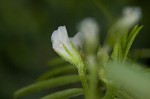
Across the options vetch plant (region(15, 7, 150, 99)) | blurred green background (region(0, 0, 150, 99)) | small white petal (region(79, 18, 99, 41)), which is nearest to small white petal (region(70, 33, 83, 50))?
vetch plant (region(15, 7, 150, 99))

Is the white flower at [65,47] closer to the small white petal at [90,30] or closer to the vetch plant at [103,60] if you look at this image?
the vetch plant at [103,60]

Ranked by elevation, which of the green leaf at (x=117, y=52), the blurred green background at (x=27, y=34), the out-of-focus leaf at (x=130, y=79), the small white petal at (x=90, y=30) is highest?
the blurred green background at (x=27, y=34)

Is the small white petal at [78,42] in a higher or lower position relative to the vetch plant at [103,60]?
higher

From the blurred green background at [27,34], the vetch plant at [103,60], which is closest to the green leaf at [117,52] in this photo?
the vetch plant at [103,60]

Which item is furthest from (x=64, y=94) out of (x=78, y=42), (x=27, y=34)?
(x=27, y=34)

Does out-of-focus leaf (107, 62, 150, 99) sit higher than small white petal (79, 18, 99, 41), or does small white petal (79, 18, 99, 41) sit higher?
small white petal (79, 18, 99, 41)

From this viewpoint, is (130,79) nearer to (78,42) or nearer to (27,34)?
(78,42)

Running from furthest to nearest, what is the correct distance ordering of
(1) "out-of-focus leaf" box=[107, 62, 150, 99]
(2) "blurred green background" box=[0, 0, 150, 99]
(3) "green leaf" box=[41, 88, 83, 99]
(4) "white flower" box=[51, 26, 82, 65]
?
(2) "blurred green background" box=[0, 0, 150, 99] < (3) "green leaf" box=[41, 88, 83, 99] < (4) "white flower" box=[51, 26, 82, 65] < (1) "out-of-focus leaf" box=[107, 62, 150, 99]

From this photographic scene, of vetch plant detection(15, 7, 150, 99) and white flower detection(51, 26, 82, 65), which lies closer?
vetch plant detection(15, 7, 150, 99)

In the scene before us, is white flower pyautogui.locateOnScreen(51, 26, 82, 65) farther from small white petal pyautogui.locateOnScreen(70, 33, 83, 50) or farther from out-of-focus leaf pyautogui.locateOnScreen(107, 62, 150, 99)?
out-of-focus leaf pyautogui.locateOnScreen(107, 62, 150, 99)
